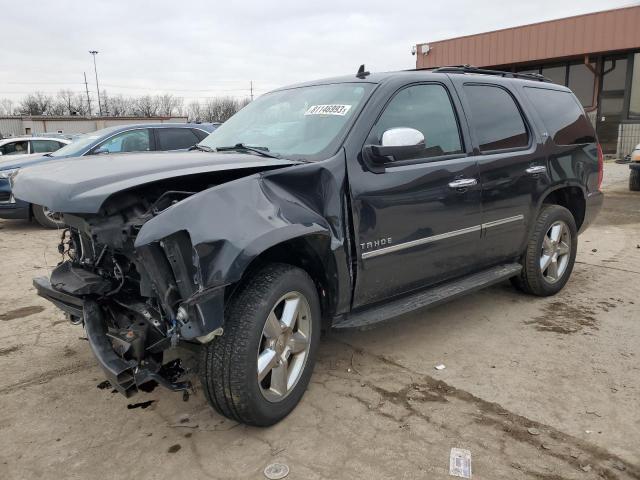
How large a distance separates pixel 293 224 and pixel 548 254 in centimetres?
304

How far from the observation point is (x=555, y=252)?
15.8ft

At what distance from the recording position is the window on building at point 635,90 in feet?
63.9

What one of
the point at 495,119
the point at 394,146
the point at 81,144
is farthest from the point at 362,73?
the point at 81,144

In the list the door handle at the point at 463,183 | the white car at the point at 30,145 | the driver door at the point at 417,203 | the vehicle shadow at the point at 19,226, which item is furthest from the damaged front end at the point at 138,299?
the white car at the point at 30,145

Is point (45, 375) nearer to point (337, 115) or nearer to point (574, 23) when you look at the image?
point (337, 115)

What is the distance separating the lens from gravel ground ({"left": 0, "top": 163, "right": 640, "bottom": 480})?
99.2 inches

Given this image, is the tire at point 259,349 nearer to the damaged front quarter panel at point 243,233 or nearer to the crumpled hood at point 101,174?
the damaged front quarter panel at point 243,233

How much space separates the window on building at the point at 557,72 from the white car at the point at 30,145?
749 inches

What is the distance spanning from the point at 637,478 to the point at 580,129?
3528 millimetres

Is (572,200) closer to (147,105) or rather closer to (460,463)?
(460,463)

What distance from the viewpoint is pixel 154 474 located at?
8.05ft

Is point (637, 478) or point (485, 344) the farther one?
point (485, 344)

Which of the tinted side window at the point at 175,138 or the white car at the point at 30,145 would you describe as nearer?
the tinted side window at the point at 175,138

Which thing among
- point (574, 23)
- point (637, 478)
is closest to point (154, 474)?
point (637, 478)
